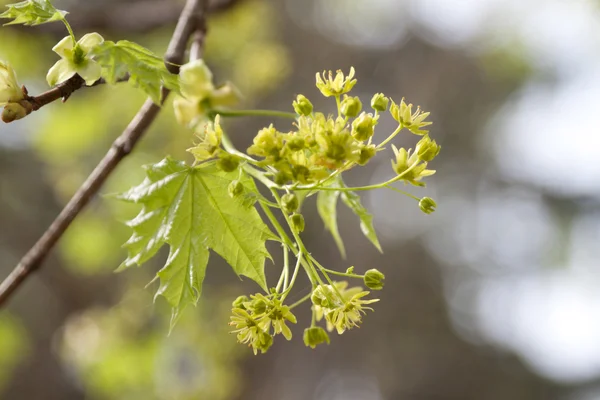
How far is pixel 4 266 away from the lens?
3.28 meters

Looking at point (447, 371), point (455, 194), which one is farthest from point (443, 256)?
point (447, 371)

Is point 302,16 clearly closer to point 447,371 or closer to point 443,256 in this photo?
point 443,256

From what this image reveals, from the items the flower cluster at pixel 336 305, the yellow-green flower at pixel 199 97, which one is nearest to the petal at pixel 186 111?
the yellow-green flower at pixel 199 97

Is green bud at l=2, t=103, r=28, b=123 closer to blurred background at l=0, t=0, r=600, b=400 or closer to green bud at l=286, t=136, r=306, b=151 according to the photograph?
green bud at l=286, t=136, r=306, b=151

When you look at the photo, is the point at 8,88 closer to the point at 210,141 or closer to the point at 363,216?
the point at 210,141

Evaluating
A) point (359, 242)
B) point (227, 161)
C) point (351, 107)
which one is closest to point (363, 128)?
point (351, 107)

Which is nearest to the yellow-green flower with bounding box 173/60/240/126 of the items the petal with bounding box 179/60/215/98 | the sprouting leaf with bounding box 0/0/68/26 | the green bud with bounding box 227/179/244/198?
the petal with bounding box 179/60/215/98

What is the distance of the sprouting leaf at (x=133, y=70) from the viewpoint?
47 cm

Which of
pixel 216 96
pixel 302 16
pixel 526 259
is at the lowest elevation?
pixel 526 259

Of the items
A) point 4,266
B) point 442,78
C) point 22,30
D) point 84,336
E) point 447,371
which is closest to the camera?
point 22,30

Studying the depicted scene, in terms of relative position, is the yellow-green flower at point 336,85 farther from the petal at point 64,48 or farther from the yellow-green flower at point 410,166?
the petal at point 64,48

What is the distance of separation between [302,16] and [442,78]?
1.15 metres

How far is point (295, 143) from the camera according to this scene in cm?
46

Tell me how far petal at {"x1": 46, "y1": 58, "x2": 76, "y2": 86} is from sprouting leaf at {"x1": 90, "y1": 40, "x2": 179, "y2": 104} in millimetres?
64
